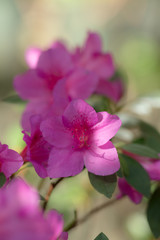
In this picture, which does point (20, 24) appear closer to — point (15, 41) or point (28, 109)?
point (15, 41)

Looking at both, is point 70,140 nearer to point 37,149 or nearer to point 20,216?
point 37,149

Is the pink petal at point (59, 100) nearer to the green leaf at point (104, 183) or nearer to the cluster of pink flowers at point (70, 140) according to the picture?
the cluster of pink flowers at point (70, 140)

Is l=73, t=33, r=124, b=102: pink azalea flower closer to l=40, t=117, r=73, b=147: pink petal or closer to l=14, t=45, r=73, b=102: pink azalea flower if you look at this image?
l=14, t=45, r=73, b=102: pink azalea flower

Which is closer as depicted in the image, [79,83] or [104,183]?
[104,183]

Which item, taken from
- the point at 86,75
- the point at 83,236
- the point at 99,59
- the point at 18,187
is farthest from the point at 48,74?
the point at 83,236

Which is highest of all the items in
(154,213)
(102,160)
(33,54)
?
(33,54)

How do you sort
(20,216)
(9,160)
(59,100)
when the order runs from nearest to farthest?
(20,216) < (9,160) < (59,100)

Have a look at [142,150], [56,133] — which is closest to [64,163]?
[56,133]
